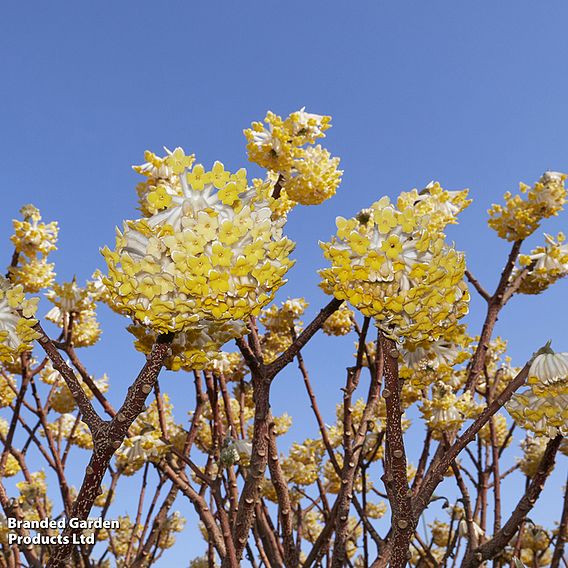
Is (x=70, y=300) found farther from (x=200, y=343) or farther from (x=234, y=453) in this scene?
(x=200, y=343)

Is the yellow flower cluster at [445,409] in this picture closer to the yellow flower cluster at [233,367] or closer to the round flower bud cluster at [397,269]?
the yellow flower cluster at [233,367]

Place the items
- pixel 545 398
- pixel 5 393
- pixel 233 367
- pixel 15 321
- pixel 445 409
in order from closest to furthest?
pixel 15 321, pixel 545 398, pixel 445 409, pixel 233 367, pixel 5 393

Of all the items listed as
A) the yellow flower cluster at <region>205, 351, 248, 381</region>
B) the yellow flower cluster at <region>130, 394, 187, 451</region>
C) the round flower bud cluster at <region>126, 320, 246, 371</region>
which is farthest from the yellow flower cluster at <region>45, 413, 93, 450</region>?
the round flower bud cluster at <region>126, 320, 246, 371</region>

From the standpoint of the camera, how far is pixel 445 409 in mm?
2205

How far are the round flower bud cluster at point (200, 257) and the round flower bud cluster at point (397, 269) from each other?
0.14m

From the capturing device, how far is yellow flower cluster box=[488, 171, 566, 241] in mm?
Result: 2695

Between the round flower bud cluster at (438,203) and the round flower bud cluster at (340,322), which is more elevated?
the round flower bud cluster at (340,322)

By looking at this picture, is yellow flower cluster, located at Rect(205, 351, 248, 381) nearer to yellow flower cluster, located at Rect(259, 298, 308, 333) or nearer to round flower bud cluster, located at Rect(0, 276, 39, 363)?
yellow flower cluster, located at Rect(259, 298, 308, 333)

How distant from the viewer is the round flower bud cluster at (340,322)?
3.04 m

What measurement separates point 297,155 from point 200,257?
1.37 metres

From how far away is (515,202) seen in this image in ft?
9.05

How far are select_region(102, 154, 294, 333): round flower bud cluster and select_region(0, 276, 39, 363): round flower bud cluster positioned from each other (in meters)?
0.19

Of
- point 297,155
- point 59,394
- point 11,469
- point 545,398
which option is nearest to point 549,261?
point 297,155

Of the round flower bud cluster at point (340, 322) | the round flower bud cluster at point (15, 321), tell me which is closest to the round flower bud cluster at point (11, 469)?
the round flower bud cluster at point (340, 322)
